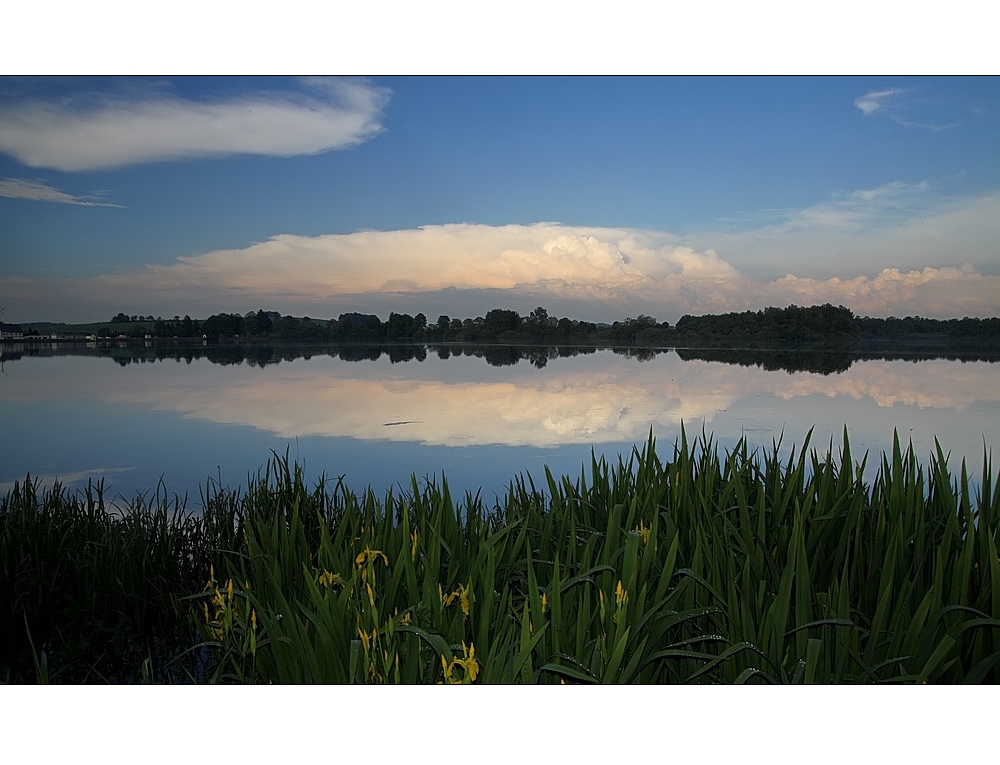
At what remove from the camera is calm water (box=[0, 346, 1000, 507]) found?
3689mm

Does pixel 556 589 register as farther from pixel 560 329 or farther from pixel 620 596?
pixel 560 329

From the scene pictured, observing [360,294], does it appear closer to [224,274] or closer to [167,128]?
[224,274]

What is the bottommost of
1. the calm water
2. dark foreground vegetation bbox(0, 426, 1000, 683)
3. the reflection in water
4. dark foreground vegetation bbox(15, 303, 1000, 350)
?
dark foreground vegetation bbox(0, 426, 1000, 683)

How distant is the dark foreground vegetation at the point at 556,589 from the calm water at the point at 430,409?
1.40ft

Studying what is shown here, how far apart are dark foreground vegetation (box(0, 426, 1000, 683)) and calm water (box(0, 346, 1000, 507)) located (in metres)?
0.43

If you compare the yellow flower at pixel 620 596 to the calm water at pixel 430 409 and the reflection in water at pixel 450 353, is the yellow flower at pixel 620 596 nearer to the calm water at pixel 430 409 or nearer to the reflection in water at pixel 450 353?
the calm water at pixel 430 409

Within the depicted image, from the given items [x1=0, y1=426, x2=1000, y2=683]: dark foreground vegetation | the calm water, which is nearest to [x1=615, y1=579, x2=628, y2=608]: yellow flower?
[x1=0, y1=426, x2=1000, y2=683]: dark foreground vegetation

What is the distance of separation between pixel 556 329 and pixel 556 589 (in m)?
3.46

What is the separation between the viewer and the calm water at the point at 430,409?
3689mm

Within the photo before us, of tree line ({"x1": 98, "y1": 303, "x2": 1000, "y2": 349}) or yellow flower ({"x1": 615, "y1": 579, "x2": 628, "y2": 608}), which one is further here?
tree line ({"x1": 98, "y1": 303, "x2": 1000, "y2": 349})

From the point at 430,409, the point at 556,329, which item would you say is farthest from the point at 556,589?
the point at 556,329

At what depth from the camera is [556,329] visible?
4984mm

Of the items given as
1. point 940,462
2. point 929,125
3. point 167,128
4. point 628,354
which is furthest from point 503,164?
point 940,462

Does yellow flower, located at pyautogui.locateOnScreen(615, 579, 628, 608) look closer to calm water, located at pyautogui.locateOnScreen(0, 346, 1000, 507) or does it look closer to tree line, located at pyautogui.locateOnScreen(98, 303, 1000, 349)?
calm water, located at pyautogui.locateOnScreen(0, 346, 1000, 507)
